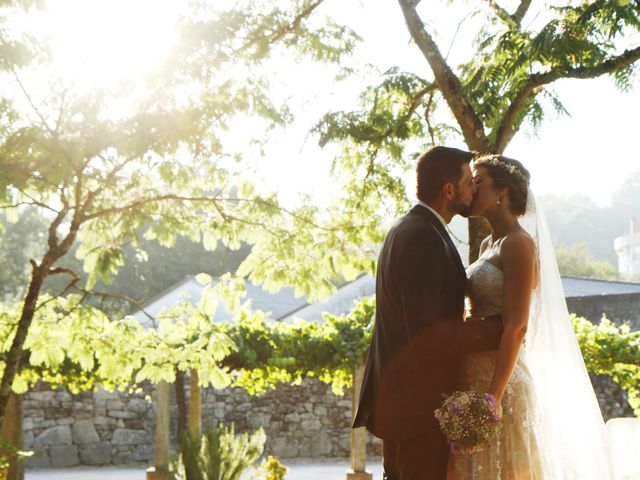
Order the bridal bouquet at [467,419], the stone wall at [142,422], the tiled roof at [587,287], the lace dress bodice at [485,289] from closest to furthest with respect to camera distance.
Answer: the bridal bouquet at [467,419] < the lace dress bodice at [485,289] < the stone wall at [142,422] < the tiled roof at [587,287]

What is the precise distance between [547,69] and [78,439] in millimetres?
14617

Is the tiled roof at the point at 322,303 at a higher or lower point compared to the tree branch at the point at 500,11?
higher

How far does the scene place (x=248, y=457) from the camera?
916cm

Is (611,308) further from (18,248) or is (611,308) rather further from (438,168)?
(18,248)

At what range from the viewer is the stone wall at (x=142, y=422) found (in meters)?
17.9

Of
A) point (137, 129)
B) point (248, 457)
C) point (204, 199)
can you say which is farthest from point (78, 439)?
point (137, 129)

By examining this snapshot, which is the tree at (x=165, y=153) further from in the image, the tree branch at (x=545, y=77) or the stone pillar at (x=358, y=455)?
the stone pillar at (x=358, y=455)

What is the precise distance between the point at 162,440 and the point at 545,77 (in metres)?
7.47

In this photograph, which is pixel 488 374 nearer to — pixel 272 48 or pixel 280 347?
pixel 272 48

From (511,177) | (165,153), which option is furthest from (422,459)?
(165,153)

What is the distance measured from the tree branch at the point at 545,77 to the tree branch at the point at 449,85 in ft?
0.50

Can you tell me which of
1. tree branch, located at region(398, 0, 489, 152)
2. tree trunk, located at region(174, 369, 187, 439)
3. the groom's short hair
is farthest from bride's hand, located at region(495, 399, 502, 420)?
tree trunk, located at region(174, 369, 187, 439)

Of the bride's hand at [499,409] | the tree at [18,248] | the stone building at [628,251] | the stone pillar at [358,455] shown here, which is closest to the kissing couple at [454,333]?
the bride's hand at [499,409]

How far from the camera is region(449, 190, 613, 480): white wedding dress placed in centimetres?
379
